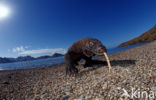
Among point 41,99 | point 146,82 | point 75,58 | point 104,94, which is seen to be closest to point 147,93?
point 146,82

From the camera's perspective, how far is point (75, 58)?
6855 mm

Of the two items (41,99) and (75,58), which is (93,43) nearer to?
(75,58)

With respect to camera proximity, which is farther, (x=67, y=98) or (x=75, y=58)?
(x=75, y=58)

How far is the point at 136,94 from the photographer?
6.85 feet

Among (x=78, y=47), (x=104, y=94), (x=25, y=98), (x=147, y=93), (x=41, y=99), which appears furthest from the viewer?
(x=78, y=47)

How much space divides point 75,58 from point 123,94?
4958mm

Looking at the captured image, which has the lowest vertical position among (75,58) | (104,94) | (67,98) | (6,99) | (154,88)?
(6,99)

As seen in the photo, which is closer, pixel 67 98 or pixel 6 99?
pixel 67 98

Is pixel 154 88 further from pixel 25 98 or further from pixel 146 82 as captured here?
pixel 25 98

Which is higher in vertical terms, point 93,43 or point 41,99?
point 93,43

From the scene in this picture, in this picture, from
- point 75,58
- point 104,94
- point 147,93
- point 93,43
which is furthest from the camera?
point 75,58

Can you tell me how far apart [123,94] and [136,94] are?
32 centimetres

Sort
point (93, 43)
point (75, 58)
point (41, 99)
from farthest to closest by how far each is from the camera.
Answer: point (75, 58) → point (93, 43) → point (41, 99)

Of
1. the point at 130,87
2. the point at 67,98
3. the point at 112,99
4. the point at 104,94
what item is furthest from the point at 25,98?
the point at 130,87
